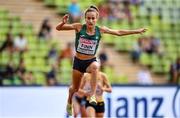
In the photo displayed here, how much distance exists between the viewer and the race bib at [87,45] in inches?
475

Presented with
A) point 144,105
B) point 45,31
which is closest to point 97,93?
point 144,105

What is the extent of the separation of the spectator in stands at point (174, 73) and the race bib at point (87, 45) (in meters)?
8.08

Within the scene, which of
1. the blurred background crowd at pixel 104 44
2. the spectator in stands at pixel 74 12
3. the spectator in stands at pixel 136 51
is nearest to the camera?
the blurred background crowd at pixel 104 44

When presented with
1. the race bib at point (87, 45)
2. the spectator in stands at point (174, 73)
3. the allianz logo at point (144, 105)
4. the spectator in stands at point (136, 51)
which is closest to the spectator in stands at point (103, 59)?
the spectator in stands at point (136, 51)

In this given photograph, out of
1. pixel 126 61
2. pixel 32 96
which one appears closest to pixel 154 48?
pixel 126 61

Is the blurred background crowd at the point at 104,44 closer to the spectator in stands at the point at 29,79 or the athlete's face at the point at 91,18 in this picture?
the spectator in stands at the point at 29,79

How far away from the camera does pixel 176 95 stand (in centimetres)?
1808

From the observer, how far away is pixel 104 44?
69.6ft

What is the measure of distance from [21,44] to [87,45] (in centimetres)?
753

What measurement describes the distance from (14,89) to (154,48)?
5.72 metres

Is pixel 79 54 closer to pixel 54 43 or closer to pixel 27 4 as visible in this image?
pixel 54 43

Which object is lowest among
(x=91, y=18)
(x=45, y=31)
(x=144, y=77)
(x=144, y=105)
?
(x=144, y=105)

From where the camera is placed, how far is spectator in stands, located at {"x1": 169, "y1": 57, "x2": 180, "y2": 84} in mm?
19891

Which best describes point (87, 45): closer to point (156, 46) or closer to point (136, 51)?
point (136, 51)
